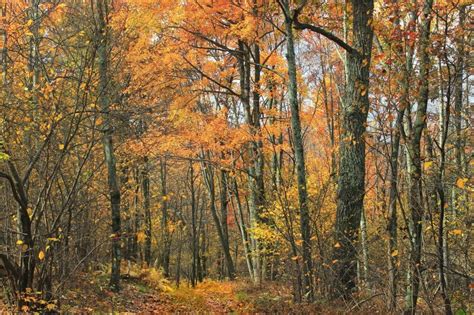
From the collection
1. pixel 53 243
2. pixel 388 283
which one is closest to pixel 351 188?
pixel 388 283

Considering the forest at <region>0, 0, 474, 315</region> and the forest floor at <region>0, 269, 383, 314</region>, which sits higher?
the forest at <region>0, 0, 474, 315</region>

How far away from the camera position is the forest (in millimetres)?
4602

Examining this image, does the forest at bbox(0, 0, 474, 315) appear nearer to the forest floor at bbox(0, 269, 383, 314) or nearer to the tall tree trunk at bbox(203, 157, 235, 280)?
the forest floor at bbox(0, 269, 383, 314)

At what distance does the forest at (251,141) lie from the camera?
4.60 m

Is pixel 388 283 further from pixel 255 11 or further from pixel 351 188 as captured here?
pixel 255 11

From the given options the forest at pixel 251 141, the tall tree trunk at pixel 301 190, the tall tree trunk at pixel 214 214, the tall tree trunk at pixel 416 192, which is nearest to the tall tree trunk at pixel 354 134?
the forest at pixel 251 141

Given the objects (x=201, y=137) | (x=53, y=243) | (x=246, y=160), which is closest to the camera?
(x=53, y=243)

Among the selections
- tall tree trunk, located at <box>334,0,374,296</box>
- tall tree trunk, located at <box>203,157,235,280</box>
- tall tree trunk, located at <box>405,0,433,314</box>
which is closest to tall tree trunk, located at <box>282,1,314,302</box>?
tall tree trunk, located at <box>334,0,374,296</box>

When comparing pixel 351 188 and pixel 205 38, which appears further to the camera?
pixel 205 38

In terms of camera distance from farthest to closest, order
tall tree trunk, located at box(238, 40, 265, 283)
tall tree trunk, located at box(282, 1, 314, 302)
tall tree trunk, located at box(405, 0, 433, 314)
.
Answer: tall tree trunk, located at box(238, 40, 265, 283) → tall tree trunk, located at box(282, 1, 314, 302) → tall tree trunk, located at box(405, 0, 433, 314)

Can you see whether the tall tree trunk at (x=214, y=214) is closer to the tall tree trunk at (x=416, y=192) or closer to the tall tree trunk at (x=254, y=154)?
the tall tree trunk at (x=254, y=154)

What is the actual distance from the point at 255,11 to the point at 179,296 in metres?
7.88

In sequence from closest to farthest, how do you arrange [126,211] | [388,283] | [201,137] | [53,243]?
[388,283] < [53,243] < [201,137] < [126,211]

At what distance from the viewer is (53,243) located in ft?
17.6
